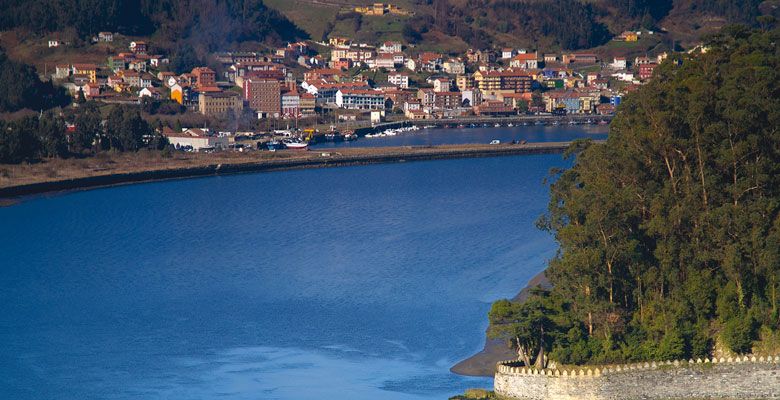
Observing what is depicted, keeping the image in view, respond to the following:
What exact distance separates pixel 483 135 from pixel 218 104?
535 inches

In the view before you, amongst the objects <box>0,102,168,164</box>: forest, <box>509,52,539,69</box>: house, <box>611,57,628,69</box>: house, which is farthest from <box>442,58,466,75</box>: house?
<box>0,102,168,164</box>: forest

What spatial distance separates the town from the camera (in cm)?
7700

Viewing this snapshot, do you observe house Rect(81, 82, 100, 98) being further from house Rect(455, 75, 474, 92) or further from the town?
house Rect(455, 75, 474, 92)

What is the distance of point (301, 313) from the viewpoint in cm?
2767

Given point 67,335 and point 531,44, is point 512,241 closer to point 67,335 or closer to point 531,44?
point 67,335

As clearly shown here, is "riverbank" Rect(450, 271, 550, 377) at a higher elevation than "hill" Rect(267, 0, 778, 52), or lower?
lower

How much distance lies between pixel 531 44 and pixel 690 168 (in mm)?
87731

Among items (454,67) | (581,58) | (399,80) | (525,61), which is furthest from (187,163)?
(581,58)

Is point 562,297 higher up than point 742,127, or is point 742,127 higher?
point 742,127

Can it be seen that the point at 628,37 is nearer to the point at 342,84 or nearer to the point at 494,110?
the point at 494,110

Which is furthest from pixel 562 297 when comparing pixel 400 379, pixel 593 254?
pixel 400 379

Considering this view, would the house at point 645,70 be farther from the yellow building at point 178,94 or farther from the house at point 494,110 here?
the yellow building at point 178,94

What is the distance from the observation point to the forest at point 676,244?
21.9 m

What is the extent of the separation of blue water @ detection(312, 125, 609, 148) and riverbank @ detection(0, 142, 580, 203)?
5.12m
